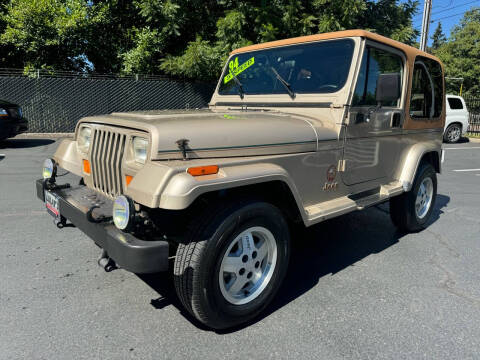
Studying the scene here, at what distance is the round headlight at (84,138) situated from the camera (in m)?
3.33

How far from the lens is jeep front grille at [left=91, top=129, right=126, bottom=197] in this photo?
8.92ft

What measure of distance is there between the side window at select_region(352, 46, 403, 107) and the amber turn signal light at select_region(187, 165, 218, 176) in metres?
1.64

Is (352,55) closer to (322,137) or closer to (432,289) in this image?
(322,137)

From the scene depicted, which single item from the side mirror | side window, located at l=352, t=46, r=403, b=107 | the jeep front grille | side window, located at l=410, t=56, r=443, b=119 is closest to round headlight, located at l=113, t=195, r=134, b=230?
the jeep front grille

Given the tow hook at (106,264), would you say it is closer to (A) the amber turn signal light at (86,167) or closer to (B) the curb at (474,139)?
(A) the amber turn signal light at (86,167)

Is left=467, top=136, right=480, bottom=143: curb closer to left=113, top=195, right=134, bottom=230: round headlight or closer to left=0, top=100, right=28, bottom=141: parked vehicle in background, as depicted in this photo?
left=0, top=100, right=28, bottom=141: parked vehicle in background

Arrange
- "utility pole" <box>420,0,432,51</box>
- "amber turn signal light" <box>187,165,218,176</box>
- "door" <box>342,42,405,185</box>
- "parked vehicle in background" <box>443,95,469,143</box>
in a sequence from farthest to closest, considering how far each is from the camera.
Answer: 1. "utility pole" <box>420,0,432,51</box>
2. "parked vehicle in background" <box>443,95,469,143</box>
3. "door" <box>342,42,405,185</box>
4. "amber turn signal light" <box>187,165,218,176</box>

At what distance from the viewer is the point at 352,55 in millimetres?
3395

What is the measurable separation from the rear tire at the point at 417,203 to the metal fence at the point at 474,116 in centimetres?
1540

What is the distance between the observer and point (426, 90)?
4.50 metres

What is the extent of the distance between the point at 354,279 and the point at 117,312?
2.02 m

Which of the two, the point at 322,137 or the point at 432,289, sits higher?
the point at 322,137

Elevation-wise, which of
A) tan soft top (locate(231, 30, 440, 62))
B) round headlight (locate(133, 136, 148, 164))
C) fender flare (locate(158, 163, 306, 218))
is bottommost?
fender flare (locate(158, 163, 306, 218))

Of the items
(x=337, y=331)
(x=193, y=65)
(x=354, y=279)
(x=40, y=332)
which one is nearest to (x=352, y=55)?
(x=354, y=279)
